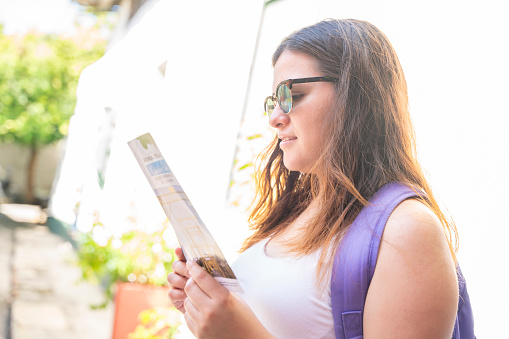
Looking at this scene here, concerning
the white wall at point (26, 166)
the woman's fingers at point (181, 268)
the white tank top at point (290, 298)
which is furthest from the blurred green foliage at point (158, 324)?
the white wall at point (26, 166)

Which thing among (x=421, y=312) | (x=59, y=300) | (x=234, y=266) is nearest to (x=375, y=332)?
(x=421, y=312)

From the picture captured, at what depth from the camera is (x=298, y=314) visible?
0.92 meters

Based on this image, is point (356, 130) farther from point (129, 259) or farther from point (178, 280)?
point (129, 259)

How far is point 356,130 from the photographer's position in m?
1.02

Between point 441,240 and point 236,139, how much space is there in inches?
101

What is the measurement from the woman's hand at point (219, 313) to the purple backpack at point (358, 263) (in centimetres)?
14

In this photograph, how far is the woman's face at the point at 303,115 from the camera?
1054 mm

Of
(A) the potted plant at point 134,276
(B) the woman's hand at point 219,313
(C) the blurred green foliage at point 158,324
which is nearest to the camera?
(B) the woman's hand at point 219,313

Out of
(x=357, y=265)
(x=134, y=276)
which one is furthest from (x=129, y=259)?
(x=357, y=265)

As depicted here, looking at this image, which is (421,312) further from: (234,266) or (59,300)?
(59,300)

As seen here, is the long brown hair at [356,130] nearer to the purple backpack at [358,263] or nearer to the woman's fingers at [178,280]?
the purple backpack at [358,263]

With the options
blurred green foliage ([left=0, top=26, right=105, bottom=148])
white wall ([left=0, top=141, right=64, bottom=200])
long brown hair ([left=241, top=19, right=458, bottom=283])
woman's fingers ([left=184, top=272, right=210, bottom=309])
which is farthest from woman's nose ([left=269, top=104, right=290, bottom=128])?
white wall ([left=0, top=141, right=64, bottom=200])

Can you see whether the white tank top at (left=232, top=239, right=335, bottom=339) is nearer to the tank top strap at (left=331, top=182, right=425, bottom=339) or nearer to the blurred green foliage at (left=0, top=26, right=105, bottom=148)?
the tank top strap at (left=331, top=182, right=425, bottom=339)

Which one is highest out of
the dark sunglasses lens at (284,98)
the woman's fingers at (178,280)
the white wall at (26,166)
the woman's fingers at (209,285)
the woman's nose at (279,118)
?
the dark sunglasses lens at (284,98)
